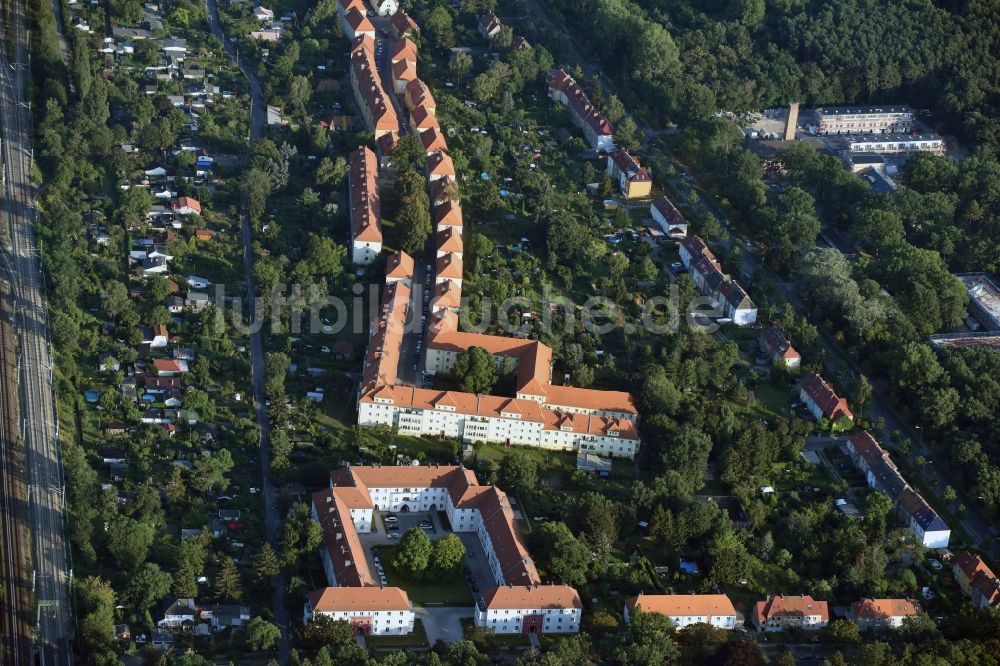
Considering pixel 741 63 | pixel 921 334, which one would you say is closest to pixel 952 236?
pixel 921 334

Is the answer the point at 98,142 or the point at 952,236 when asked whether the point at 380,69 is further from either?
the point at 952,236

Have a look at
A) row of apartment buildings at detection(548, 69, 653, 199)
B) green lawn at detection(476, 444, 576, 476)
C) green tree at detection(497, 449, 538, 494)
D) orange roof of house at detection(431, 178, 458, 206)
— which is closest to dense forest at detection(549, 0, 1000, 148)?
row of apartment buildings at detection(548, 69, 653, 199)

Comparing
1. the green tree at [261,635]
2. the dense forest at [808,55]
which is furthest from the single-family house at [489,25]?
the green tree at [261,635]

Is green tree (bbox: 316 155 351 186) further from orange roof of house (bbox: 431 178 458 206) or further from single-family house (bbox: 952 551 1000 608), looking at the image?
single-family house (bbox: 952 551 1000 608)

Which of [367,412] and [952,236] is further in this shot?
[952,236]

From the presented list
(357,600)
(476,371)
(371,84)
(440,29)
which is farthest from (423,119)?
(357,600)

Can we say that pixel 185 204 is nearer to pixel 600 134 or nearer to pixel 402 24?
pixel 600 134
